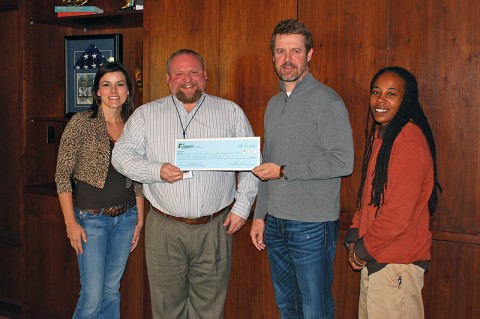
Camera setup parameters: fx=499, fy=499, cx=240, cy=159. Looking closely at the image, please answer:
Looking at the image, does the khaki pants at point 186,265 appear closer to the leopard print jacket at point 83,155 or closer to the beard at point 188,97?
the leopard print jacket at point 83,155

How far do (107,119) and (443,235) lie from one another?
5.88 feet

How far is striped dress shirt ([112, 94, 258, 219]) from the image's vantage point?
2.39 m

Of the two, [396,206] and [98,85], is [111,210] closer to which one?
[98,85]

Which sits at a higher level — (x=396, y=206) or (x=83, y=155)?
(x=83, y=155)

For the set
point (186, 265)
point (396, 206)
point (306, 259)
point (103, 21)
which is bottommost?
point (186, 265)

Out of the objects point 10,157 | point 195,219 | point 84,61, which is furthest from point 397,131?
point 10,157

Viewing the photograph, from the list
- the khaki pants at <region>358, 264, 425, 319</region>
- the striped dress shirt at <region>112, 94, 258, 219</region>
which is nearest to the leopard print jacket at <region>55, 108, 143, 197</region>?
the striped dress shirt at <region>112, 94, 258, 219</region>

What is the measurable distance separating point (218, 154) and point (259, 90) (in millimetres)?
610

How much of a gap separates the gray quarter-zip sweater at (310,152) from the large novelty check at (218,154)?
4.5 inches

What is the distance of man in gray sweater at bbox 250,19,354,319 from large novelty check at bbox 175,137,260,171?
0.29 feet

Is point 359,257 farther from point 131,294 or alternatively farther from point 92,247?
point 131,294

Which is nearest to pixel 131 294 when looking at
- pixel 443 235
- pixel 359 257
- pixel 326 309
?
pixel 326 309

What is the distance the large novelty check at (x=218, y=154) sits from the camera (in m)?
2.25

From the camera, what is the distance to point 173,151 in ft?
7.94
